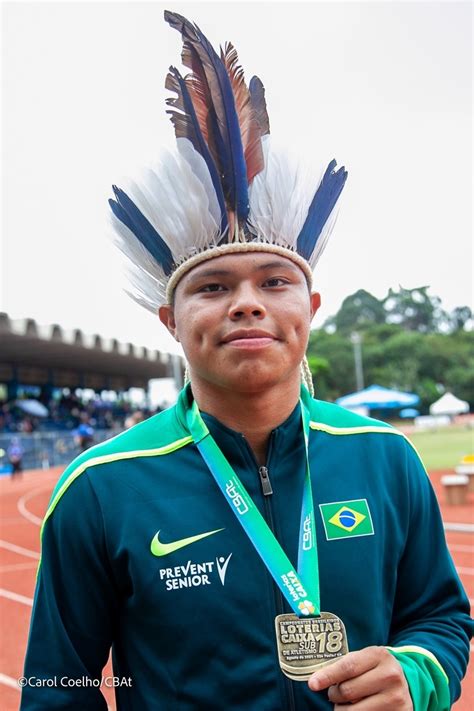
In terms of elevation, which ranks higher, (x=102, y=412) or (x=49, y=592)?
(x=102, y=412)

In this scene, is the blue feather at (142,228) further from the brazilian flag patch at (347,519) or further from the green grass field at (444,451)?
the green grass field at (444,451)

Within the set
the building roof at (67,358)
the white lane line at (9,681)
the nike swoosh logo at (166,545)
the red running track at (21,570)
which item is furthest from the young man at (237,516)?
the building roof at (67,358)

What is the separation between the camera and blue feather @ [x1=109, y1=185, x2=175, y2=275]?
189cm

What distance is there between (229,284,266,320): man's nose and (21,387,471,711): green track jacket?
32 cm

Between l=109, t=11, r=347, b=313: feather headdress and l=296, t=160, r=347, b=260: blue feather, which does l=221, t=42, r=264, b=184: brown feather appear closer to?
l=109, t=11, r=347, b=313: feather headdress

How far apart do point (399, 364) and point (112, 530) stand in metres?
60.1

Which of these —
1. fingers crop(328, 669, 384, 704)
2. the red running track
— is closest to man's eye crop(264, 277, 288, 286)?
fingers crop(328, 669, 384, 704)

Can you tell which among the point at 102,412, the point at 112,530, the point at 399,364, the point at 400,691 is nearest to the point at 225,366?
the point at 112,530

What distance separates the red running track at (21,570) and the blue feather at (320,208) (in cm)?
339

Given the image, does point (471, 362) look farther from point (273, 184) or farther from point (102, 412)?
point (273, 184)

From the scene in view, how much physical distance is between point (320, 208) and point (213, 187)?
34 centimetres

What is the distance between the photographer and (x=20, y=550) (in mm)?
10359

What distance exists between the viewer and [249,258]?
1.74m

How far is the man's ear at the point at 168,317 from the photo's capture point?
1.94 m
